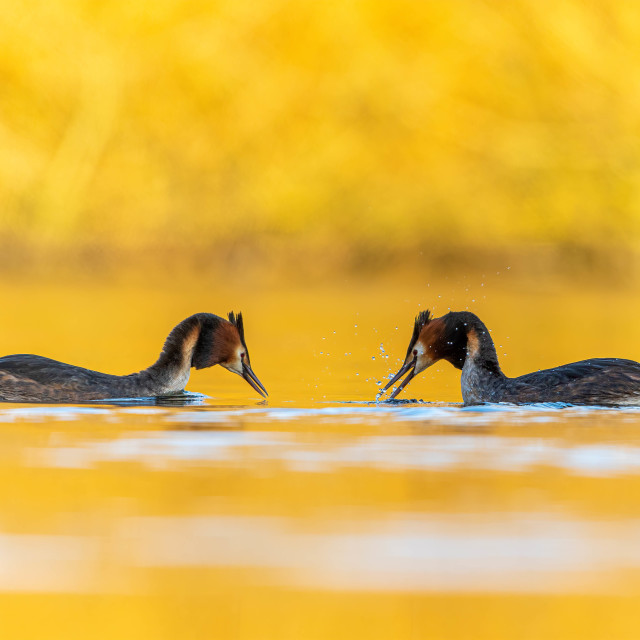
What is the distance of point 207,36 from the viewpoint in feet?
197

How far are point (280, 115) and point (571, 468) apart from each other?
48.7 meters

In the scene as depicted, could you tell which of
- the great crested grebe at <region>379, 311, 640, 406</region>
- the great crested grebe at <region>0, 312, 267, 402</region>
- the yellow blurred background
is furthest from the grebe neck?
the yellow blurred background

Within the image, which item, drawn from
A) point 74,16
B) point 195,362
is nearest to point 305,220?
point 74,16

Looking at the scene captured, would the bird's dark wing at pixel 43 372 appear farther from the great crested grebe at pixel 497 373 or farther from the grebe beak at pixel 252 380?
the great crested grebe at pixel 497 373

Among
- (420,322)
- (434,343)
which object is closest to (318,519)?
(420,322)

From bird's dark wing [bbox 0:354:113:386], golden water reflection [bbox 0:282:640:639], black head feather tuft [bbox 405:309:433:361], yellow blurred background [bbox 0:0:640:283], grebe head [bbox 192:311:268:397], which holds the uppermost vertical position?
yellow blurred background [bbox 0:0:640:283]

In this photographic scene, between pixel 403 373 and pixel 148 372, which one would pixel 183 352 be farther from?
pixel 403 373

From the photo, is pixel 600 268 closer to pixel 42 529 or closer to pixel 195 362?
pixel 195 362

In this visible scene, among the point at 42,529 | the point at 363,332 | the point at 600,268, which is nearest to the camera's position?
the point at 42,529

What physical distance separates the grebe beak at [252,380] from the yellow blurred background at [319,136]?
1273 inches

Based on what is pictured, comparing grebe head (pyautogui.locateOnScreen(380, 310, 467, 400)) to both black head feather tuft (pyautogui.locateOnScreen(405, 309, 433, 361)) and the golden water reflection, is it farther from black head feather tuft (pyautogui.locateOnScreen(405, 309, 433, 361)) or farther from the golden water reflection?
the golden water reflection

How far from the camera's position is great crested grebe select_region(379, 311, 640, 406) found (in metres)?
12.4

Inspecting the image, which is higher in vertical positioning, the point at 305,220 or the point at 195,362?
the point at 305,220

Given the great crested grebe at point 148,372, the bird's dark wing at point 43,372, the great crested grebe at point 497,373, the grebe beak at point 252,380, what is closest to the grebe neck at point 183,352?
the great crested grebe at point 148,372
